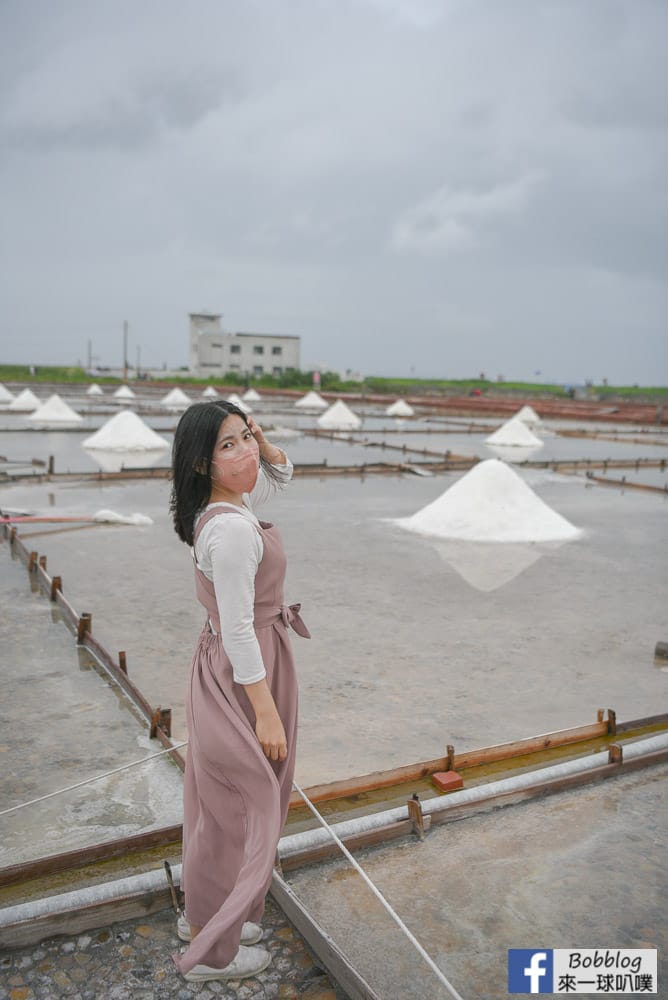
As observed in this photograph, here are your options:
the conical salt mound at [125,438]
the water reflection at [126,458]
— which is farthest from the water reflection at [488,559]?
the conical salt mound at [125,438]

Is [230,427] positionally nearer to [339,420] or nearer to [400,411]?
[339,420]

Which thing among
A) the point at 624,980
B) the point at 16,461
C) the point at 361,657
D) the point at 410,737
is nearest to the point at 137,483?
the point at 16,461

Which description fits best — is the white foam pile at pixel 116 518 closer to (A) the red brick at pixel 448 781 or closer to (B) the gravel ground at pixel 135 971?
(A) the red brick at pixel 448 781

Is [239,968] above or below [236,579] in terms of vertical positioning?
below

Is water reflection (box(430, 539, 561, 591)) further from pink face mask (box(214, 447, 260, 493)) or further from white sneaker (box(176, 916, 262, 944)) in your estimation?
pink face mask (box(214, 447, 260, 493))

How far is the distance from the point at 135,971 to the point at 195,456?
1.18 metres

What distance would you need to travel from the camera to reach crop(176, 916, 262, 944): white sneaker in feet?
6.12

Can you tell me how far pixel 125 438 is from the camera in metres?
14.0

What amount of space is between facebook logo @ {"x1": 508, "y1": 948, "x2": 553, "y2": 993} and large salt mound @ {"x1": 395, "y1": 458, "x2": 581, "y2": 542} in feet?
17.3

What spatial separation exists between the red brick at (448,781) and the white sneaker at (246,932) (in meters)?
0.92

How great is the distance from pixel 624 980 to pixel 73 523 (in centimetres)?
648

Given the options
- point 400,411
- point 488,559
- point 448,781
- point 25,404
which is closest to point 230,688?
point 448,781

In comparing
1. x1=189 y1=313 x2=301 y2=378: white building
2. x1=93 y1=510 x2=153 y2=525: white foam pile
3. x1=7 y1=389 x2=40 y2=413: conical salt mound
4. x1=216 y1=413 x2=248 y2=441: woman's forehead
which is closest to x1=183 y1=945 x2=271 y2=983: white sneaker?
x1=216 y1=413 x2=248 y2=441: woman's forehead

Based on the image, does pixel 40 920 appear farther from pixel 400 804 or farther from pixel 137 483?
pixel 137 483
